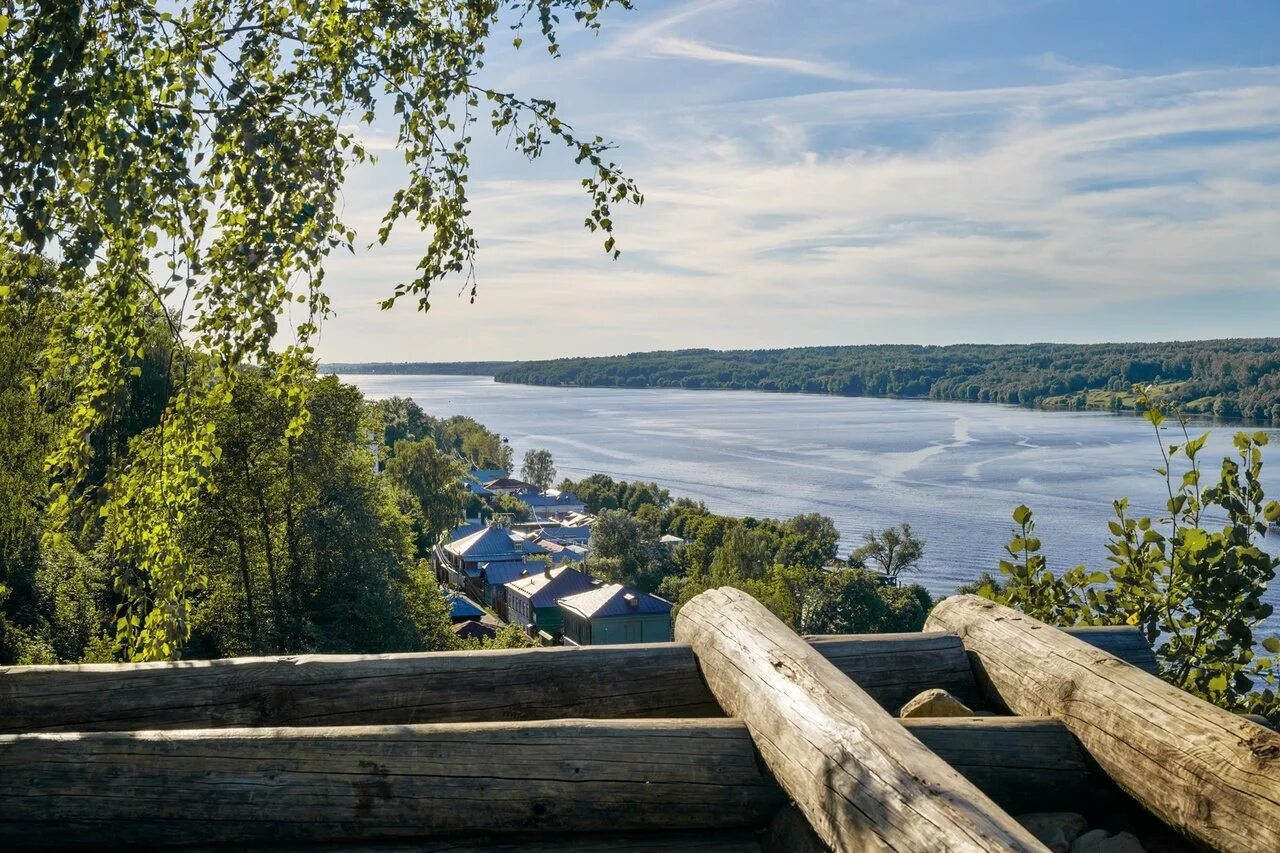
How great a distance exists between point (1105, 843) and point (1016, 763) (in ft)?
1.00

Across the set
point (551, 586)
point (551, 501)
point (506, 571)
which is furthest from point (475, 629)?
point (551, 501)

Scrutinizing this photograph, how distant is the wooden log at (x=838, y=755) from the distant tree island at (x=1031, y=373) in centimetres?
250

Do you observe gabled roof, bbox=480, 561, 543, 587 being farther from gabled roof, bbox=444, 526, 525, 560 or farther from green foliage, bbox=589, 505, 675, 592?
green foliage, bbox=589, 505, 675, 592

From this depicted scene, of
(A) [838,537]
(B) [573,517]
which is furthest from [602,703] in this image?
(B) [573,517]

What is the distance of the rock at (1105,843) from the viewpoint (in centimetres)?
238

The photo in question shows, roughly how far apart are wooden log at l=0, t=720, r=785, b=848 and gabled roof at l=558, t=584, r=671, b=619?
134ft

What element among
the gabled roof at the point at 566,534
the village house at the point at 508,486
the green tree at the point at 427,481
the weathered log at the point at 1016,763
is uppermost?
the weathered log at the point at 1016,763

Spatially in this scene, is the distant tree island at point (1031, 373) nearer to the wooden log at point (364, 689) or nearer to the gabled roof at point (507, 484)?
the wooden log at point (364, 689)

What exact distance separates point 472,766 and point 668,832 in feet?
1.68

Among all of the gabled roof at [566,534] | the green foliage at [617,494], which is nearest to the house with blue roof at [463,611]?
the gabled roof at [566,534]

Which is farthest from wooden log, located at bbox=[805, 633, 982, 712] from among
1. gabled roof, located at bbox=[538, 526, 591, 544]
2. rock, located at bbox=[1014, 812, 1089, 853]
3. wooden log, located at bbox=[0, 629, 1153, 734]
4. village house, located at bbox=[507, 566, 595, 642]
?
gabled roof, located at bbox=[538, 526, 591, 544]

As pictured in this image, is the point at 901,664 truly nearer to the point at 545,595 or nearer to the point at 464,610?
the point at 464,610

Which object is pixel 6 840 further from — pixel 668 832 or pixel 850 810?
pixel 850 810

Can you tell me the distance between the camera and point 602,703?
305cm
